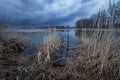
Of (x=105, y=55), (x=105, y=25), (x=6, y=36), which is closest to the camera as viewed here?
(x=105, y=55)

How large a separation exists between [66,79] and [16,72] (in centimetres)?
122

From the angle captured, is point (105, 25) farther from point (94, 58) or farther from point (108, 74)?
point (108, 74)

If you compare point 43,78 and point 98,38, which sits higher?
point 98,38

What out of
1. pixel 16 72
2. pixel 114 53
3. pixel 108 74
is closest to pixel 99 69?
pixel 108 74

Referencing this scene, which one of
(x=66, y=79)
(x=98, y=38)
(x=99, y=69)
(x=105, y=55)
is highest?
(x=98, y=38)

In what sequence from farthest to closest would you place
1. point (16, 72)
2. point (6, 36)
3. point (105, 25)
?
point (6, 36) < point (16, 72) < point (105, 25)

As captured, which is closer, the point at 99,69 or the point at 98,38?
the point at 99,69

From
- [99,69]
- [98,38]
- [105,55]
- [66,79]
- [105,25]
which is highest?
[105,25]

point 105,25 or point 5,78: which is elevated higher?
point 105,25

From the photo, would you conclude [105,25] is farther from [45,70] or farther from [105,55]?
[45,70]

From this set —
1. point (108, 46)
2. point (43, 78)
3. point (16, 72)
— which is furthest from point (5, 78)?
point (108, 46)

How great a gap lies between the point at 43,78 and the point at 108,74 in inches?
52.9

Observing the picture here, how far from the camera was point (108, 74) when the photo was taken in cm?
344

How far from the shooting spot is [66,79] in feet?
11.7
